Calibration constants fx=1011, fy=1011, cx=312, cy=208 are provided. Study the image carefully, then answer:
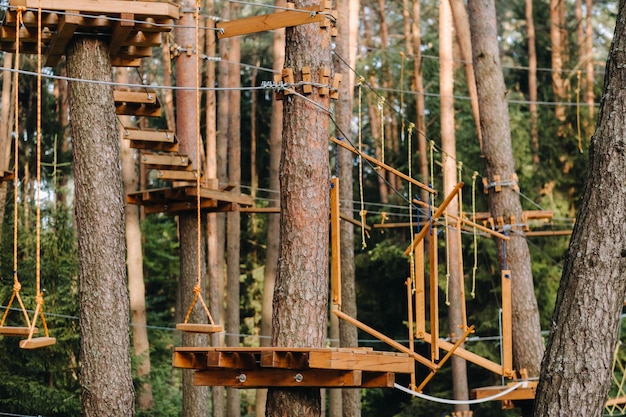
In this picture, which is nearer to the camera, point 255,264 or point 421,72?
point 421,72

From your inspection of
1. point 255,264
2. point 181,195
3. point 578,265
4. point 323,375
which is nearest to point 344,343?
point 181,195

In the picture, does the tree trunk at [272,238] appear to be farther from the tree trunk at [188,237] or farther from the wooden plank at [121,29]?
the wooden plank at [121,29]

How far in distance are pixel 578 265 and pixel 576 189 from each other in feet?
39.6

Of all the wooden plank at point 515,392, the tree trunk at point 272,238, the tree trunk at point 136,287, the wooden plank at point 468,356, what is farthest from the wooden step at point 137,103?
the tree trunk at point 272,238

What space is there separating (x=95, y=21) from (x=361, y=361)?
3127mm

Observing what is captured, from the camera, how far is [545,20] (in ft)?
62.7

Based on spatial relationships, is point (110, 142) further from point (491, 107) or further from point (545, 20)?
point (545, 20)

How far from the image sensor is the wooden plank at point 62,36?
702 centimetres

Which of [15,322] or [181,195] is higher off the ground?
[181,195]

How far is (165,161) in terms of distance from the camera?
9.42m

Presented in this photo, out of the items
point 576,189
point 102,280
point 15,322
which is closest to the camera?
point 102,280

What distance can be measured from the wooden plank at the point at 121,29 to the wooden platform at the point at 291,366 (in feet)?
8.20

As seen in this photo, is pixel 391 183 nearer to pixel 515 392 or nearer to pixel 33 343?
pixel 515 392

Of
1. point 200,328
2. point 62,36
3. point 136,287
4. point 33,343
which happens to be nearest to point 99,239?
point 62,36
